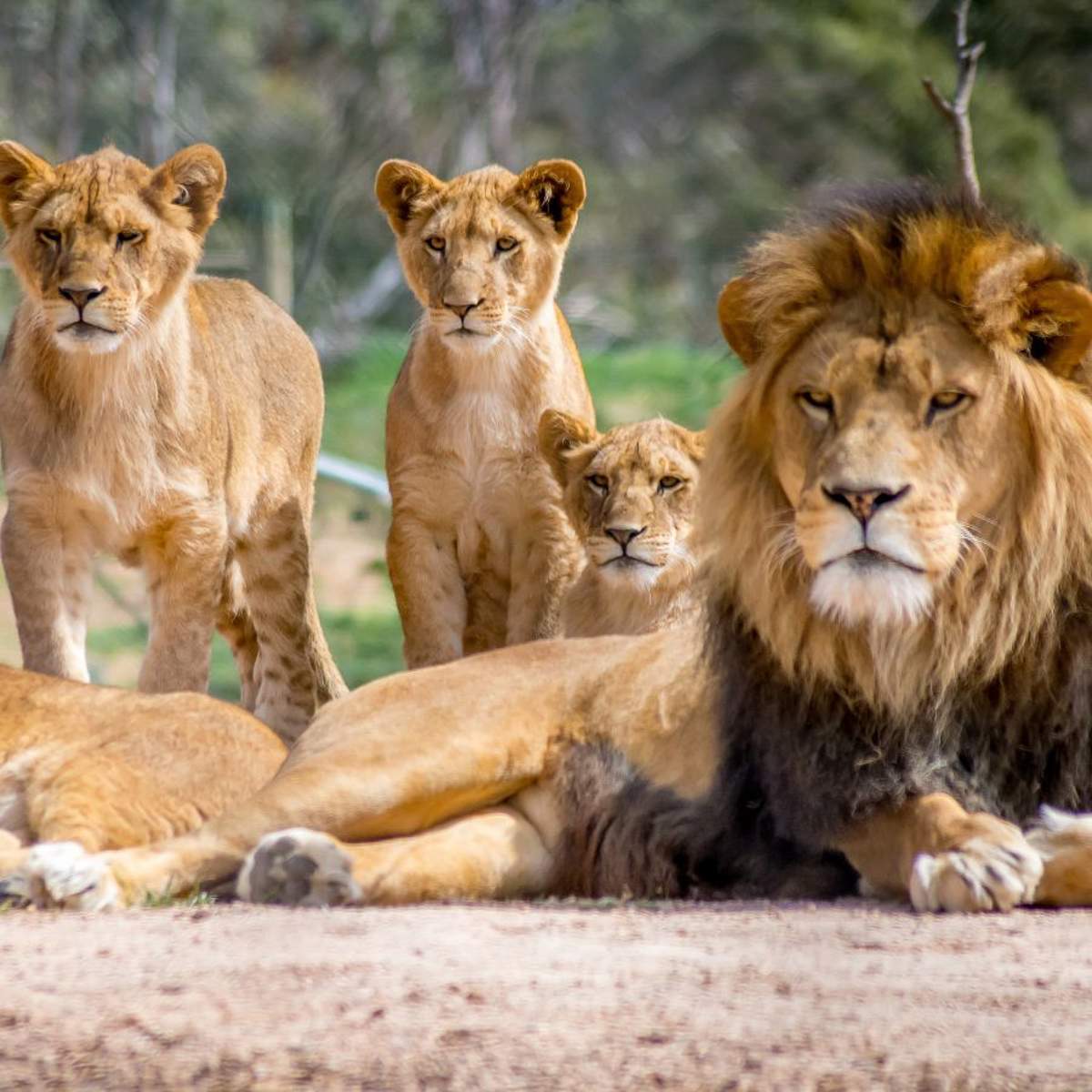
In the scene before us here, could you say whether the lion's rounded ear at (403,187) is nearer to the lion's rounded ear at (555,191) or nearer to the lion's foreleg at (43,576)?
the lion's rounded ear at (555,191)

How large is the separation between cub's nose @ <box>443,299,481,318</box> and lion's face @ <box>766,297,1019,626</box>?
203 cm

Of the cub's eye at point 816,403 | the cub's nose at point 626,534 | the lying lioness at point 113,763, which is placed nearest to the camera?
the cub's eye at point 816,403

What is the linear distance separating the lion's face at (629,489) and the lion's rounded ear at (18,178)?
1.33m

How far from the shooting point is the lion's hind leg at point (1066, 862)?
325 cm

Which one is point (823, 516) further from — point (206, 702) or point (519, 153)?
point (519, 153)

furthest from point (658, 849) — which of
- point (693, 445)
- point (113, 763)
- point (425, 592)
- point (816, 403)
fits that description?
point (425, 592)

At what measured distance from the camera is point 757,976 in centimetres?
279

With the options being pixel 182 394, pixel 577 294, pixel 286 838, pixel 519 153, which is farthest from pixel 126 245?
pixel 519 153

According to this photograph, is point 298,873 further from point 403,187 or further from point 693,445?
point 403,187

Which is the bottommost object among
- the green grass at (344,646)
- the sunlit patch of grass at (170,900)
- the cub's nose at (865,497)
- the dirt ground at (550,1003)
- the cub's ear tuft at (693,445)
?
the green grass at (344,646)

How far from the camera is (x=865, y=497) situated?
10.5ft

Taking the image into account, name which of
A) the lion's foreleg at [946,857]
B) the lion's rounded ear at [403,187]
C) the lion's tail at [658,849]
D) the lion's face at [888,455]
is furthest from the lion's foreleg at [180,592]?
the lion's foreleg at [946,857]

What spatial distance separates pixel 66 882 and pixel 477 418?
231 cm

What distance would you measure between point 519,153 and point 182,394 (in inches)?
566
